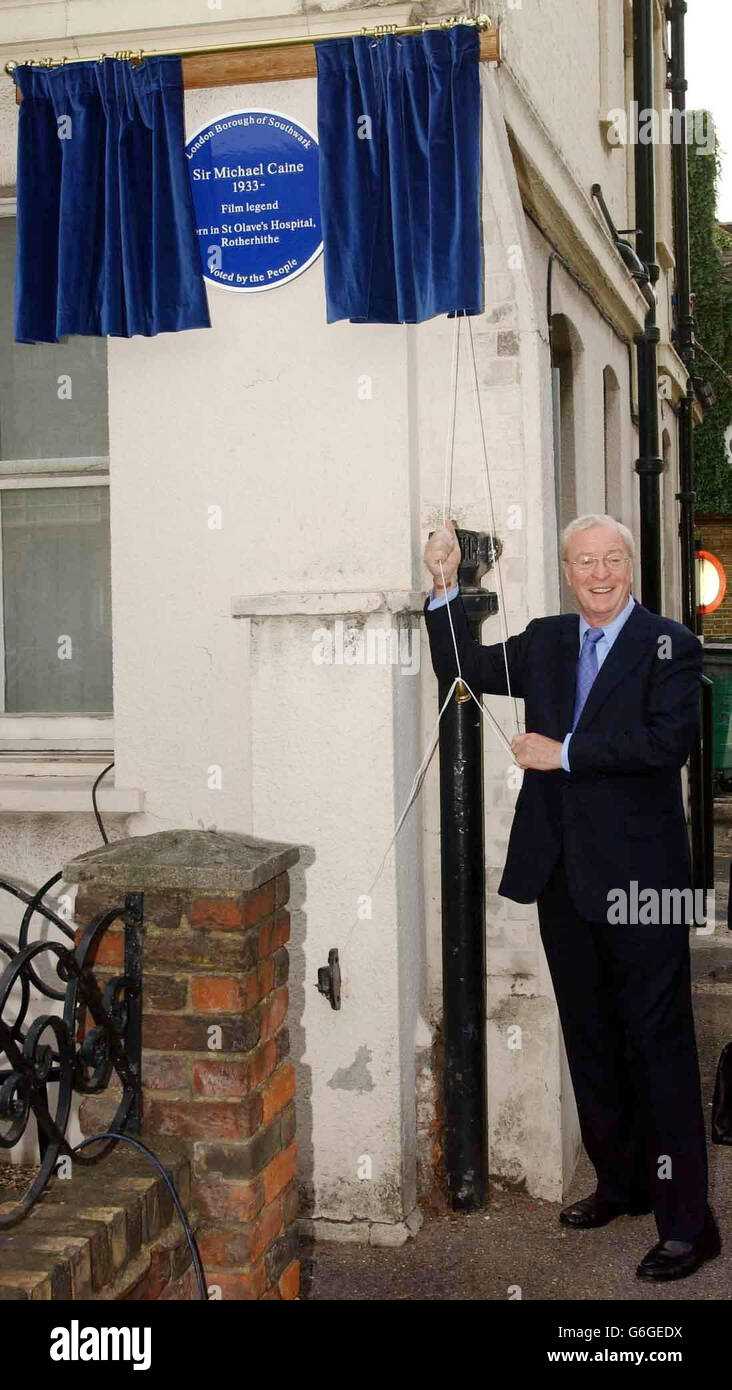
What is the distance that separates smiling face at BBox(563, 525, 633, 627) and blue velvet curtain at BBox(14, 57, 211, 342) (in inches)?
58.9

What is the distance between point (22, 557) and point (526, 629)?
6.70ft

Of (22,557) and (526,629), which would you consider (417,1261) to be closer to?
(526,629)

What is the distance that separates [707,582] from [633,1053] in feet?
33.3

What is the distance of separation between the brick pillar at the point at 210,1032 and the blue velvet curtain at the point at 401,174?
203 cm

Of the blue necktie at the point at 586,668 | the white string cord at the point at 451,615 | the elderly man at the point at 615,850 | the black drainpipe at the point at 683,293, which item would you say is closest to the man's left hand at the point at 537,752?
the elderly man at the point at 615,850

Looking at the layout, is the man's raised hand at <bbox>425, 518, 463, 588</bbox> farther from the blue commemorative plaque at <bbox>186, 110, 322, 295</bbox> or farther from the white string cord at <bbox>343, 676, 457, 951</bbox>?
the blue commemorative plaque at <bbox>186, 110, 322, 295</bbox>

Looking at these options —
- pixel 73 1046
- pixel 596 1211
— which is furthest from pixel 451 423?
pixel 596 1211

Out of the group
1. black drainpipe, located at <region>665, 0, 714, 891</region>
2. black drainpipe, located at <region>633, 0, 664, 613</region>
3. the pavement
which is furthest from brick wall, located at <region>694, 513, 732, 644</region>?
the pavement

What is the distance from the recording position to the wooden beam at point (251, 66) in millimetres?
4516

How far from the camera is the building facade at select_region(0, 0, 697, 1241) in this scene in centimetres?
451

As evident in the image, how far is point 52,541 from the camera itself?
17.3ft

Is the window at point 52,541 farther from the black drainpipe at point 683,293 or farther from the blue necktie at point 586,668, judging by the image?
the black drainpipe at point 683,293

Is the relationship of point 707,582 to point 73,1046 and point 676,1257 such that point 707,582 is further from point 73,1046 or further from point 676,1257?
point 73,1046

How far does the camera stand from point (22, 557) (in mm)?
5316
